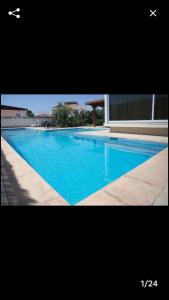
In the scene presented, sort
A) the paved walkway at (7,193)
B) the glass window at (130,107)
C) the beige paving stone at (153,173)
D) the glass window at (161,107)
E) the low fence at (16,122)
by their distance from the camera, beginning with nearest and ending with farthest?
the paved walkway at (7,193) < the beige paving stone at (153,173) < the glass window at (161,107) < the glass window at (130,107) < the low fence at (16,122)

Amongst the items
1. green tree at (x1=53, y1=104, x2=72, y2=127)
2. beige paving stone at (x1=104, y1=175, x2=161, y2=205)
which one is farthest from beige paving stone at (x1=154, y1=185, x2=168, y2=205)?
green tree at (x1=53, y1=104, x2=72, y2=127)

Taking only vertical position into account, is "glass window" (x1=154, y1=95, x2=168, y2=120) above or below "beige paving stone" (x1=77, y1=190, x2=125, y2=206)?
above

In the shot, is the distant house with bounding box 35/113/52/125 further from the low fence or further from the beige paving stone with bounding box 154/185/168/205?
the beige paving stone with bounding box 154/185/168/205

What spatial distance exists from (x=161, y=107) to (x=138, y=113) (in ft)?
4.16

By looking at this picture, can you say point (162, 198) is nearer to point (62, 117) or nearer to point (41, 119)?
point (62, 117)

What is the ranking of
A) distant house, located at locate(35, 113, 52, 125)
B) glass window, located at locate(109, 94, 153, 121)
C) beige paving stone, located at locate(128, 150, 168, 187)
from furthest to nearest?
distant house, located at locate(35, 113, 52, 125) < glass window, located at locate(109, 94, 153, 121) < beige paving stone, located at locate(128, 150, 168, 187)

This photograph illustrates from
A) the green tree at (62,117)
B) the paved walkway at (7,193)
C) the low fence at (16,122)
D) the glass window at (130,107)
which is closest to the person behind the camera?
the paved walkway at (7,193)

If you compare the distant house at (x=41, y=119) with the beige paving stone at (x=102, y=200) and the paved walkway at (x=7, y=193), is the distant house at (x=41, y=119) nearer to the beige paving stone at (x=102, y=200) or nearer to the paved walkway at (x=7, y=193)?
the paved walkway at (x=7, y=193)

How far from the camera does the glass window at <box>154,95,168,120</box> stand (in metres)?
9.82

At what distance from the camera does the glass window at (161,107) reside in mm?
9824

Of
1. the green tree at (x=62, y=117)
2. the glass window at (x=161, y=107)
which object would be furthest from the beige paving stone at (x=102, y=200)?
the green tree at (x=62, y=117)

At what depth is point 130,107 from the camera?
11.0 metres
